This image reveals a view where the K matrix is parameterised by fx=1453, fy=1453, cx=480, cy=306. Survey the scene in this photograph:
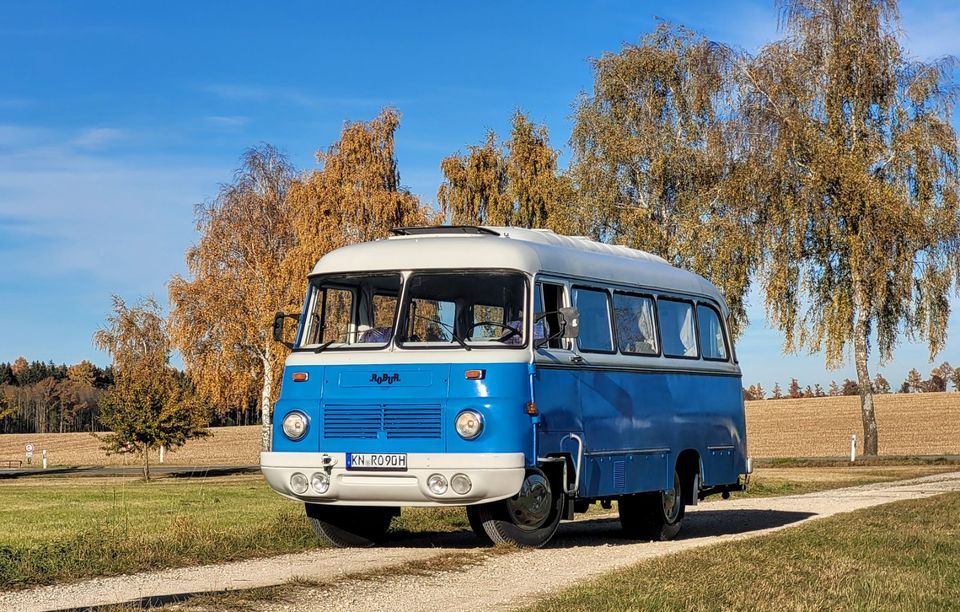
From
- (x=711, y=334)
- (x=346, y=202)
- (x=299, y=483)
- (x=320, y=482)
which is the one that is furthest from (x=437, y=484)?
(x=346, y=202)

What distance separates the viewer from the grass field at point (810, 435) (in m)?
66.7

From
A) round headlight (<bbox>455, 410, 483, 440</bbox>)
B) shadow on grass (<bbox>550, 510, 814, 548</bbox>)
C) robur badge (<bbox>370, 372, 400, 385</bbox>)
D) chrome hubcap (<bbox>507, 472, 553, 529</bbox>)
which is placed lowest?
shadow on grass (<bbox>550, 510, 814, 548</bbox>)

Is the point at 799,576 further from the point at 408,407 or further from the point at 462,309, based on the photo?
the point at 462,309

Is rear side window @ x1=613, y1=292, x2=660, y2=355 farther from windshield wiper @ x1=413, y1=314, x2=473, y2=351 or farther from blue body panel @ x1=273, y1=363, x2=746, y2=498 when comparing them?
windshield wiper @ x1=413, y1=314, x2=473, y2=351

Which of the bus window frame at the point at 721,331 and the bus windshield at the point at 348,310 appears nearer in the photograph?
the bus windshield at the point at 348,310

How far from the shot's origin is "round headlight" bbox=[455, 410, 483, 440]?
12.7 m

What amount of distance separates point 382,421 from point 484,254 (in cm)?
182

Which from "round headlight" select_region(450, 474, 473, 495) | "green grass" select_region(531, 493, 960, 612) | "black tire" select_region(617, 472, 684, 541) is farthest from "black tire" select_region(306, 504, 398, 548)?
"green grass" select_region(531, 493, 960, 612)

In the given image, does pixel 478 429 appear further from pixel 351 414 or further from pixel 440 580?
pixel 440 580

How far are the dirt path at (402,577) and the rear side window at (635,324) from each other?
2.04 m

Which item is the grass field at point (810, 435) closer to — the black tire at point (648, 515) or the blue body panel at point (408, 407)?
the black tire at point (648, 515)

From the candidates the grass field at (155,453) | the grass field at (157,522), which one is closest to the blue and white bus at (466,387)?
the grass field at (157,522)

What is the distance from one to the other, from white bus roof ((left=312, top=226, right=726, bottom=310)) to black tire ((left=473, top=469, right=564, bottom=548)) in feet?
6.52

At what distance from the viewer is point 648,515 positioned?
50.9ft
